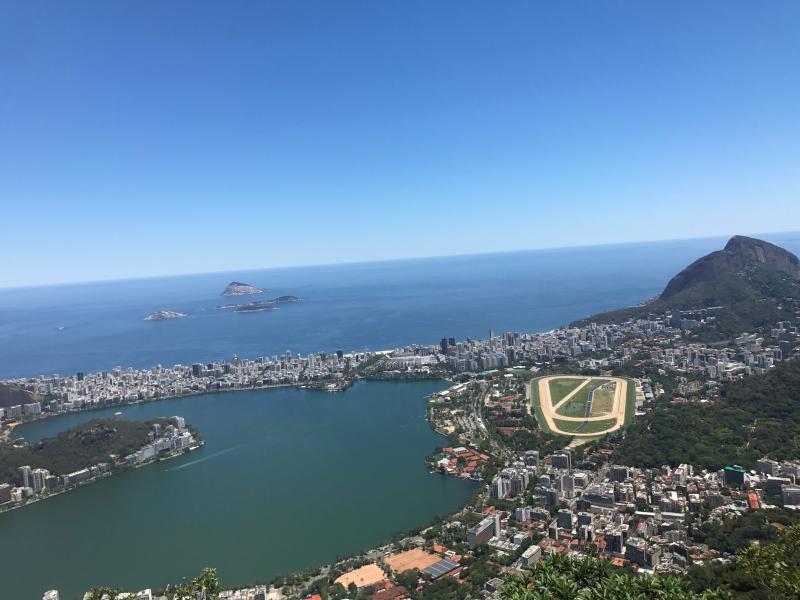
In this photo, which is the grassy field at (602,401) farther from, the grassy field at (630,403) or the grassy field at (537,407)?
the grassy field at (537,407)

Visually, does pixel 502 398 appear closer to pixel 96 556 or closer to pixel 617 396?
pixel 617 396

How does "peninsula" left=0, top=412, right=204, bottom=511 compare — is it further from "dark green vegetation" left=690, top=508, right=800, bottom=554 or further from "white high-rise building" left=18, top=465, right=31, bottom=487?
"dark green vegetation" left=690, top=508, right=800, bottom=554

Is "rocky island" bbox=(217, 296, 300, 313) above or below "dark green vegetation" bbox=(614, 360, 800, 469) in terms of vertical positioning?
above

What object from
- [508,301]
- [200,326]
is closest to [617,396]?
[508,301]

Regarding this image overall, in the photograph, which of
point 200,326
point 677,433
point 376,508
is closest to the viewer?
point 376,508

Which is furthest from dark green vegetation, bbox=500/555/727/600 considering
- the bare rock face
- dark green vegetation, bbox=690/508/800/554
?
the bare rock face

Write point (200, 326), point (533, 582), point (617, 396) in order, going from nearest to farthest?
1. point (533, 582)
2. point (617, 396)
3. point (200, 326)
